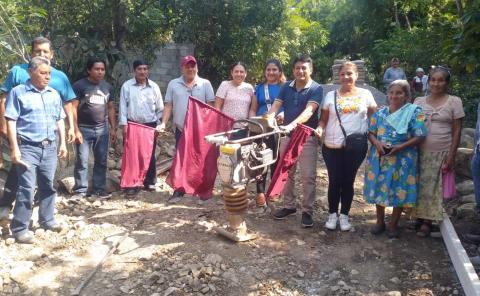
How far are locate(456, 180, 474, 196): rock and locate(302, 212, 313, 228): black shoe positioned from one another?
2.23m

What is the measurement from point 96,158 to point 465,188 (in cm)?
449

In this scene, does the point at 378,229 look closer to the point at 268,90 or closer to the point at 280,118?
the point at 280,118

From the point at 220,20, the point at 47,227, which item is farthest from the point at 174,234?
the point at 220,20

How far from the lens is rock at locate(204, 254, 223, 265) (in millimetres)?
3785

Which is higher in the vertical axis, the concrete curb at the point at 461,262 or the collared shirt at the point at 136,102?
the collared shirt at the point at 136,102

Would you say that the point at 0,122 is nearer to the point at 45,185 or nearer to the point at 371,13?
the point at 45,185

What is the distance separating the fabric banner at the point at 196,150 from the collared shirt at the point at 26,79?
1.27 m

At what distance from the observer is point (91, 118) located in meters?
5.22

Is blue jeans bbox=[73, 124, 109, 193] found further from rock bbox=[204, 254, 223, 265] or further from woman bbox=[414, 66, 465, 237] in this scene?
woman bbox=[414, 66, 465, 237]

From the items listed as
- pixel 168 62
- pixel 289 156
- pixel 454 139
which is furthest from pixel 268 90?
pixel 168 62

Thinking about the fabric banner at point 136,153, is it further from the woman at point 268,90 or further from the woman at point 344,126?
the woman at point 344,126

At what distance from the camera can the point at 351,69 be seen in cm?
411

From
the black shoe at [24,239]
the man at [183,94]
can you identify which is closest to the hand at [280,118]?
the man at [183,94]

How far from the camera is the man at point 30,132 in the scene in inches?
159
